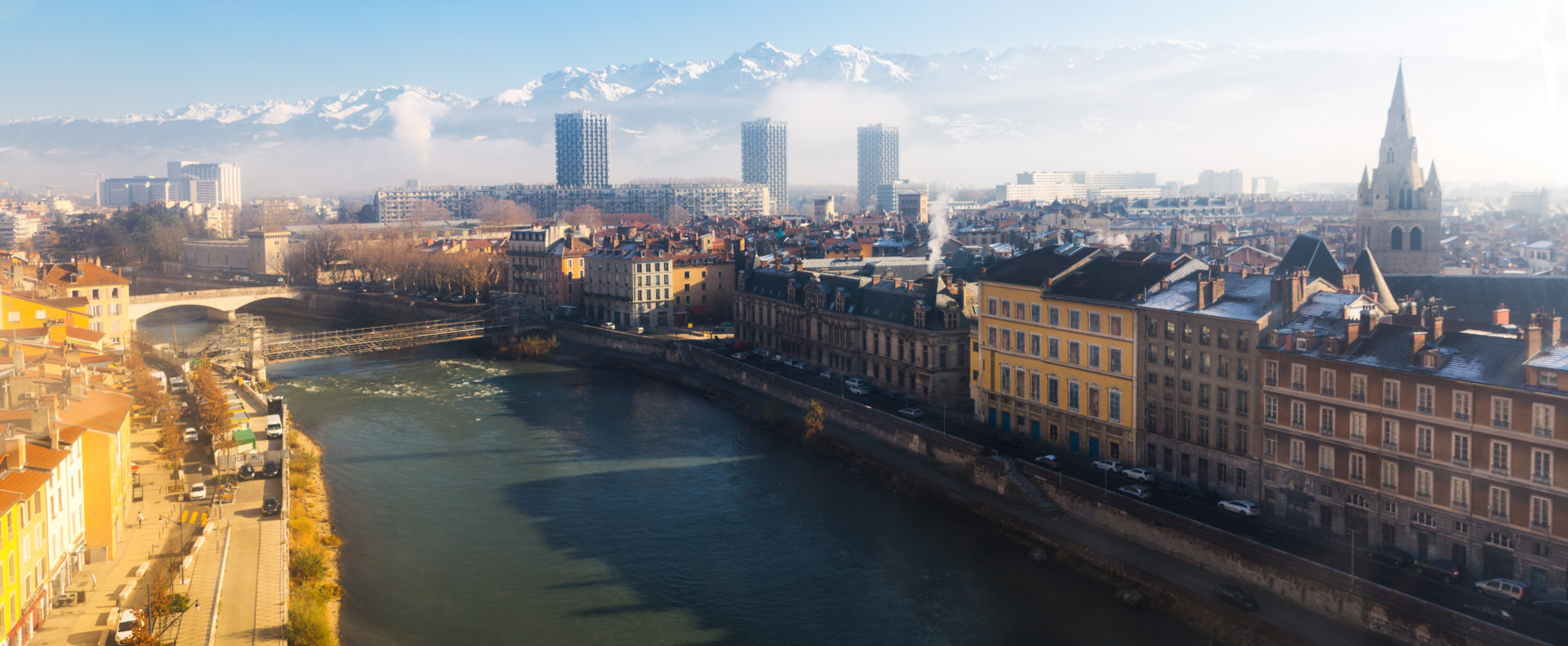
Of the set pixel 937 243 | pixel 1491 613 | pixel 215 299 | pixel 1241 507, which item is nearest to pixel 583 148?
pixel 215 299

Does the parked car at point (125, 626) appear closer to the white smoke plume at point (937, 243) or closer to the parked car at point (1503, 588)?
the parked car at point (1503, 588)

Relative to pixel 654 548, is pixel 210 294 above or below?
above

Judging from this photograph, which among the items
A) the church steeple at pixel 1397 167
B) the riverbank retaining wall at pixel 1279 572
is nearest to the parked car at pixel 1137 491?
the riverbank retaining wall at pixel 1279 572

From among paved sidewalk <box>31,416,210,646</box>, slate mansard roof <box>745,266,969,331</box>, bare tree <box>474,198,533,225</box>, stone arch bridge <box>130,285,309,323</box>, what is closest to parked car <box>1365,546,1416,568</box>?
slate mansard roof <box>745,266,969,331</box>

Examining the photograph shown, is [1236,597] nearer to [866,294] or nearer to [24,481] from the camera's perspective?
[24,481]

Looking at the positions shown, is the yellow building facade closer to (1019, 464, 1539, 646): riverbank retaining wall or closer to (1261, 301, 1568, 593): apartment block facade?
(1019, 464, 1539, 646): riverbank retaining wall
